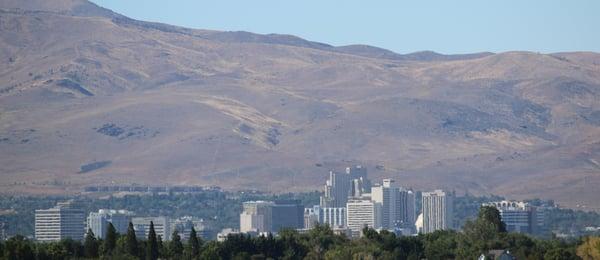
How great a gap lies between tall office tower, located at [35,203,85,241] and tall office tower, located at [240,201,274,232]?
50.9 feet

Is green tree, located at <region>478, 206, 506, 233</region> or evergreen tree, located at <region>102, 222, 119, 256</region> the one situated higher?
green tree, located at <region>478, 206, 506, 233</region>

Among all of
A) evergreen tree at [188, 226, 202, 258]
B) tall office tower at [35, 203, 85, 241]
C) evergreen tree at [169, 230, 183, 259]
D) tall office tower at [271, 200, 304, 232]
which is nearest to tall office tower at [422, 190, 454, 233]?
tall office tower at [271, 200, 304, 232]

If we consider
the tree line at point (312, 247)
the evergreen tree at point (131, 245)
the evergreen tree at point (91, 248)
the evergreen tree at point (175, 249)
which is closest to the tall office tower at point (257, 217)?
the tree line at point (312, 247)

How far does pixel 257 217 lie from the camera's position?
191125 mm

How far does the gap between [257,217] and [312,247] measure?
9327 cm

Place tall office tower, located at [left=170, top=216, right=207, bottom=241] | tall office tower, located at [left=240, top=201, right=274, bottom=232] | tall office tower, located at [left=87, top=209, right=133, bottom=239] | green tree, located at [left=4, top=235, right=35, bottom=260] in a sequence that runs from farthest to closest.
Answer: tall office tower, located at [left=240, top=201, right=274, bottom=232], tall office tower, located at [left=87, top=209, right=133, bottom=239], tall office tower, located at [left=170, top=216, right=207, bottom=241], green tree, located at [left=4, top=235, right=35, bottom=260]

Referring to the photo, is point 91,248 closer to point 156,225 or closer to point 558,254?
point 558,254

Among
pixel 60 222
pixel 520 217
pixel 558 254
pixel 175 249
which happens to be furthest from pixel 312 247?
pixel 60 222

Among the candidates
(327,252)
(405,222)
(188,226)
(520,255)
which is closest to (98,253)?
(327,252)

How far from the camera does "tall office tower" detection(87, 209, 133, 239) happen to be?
568 ft

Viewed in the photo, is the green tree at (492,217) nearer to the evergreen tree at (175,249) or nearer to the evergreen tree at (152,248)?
the evergreen tree at (175,249)

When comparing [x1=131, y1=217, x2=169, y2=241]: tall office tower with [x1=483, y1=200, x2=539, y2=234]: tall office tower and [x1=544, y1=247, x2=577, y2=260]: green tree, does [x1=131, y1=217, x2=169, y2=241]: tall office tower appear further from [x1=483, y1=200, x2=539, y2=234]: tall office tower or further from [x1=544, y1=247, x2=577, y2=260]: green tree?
[x1=544, y1=247, x2=577, y2=260]: green tree

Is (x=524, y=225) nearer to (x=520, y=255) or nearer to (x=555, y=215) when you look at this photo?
(x=555, y=215)

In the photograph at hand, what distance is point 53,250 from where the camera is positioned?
87.3 metres
